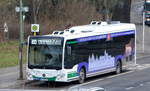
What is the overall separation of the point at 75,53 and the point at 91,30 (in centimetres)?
266

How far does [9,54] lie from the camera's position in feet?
115

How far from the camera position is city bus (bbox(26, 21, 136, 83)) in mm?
21703

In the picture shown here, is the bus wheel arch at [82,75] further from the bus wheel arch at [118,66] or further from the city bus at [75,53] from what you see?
the bus wheel arch at [118,66]

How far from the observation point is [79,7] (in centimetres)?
5178

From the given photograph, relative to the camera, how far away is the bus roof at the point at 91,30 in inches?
891

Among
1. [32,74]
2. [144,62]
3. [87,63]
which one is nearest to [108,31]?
[87,63]

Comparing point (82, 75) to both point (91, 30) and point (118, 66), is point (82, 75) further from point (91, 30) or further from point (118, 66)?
point (118, 66)

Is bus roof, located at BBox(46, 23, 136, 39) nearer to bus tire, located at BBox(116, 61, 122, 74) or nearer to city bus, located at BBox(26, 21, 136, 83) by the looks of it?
city bus, located at BBox(26, 21, 136, 83)

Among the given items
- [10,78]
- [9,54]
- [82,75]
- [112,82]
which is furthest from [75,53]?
[9,54]

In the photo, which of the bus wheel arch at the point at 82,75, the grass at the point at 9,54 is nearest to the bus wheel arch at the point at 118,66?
the bus wheel arch at the point at 82,75

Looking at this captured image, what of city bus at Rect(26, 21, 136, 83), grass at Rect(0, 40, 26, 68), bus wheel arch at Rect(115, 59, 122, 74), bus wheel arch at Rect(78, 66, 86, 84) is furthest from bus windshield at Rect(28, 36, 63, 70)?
grass at Rect(0, 40, 26, 68)

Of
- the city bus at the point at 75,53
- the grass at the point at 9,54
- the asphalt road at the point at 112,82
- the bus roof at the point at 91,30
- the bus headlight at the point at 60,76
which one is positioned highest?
the bus roof at the point at 91,30

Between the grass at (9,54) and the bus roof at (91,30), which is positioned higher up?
the bus roof at (91,30)

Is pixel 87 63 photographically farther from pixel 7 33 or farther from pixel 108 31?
pixel 7 33
